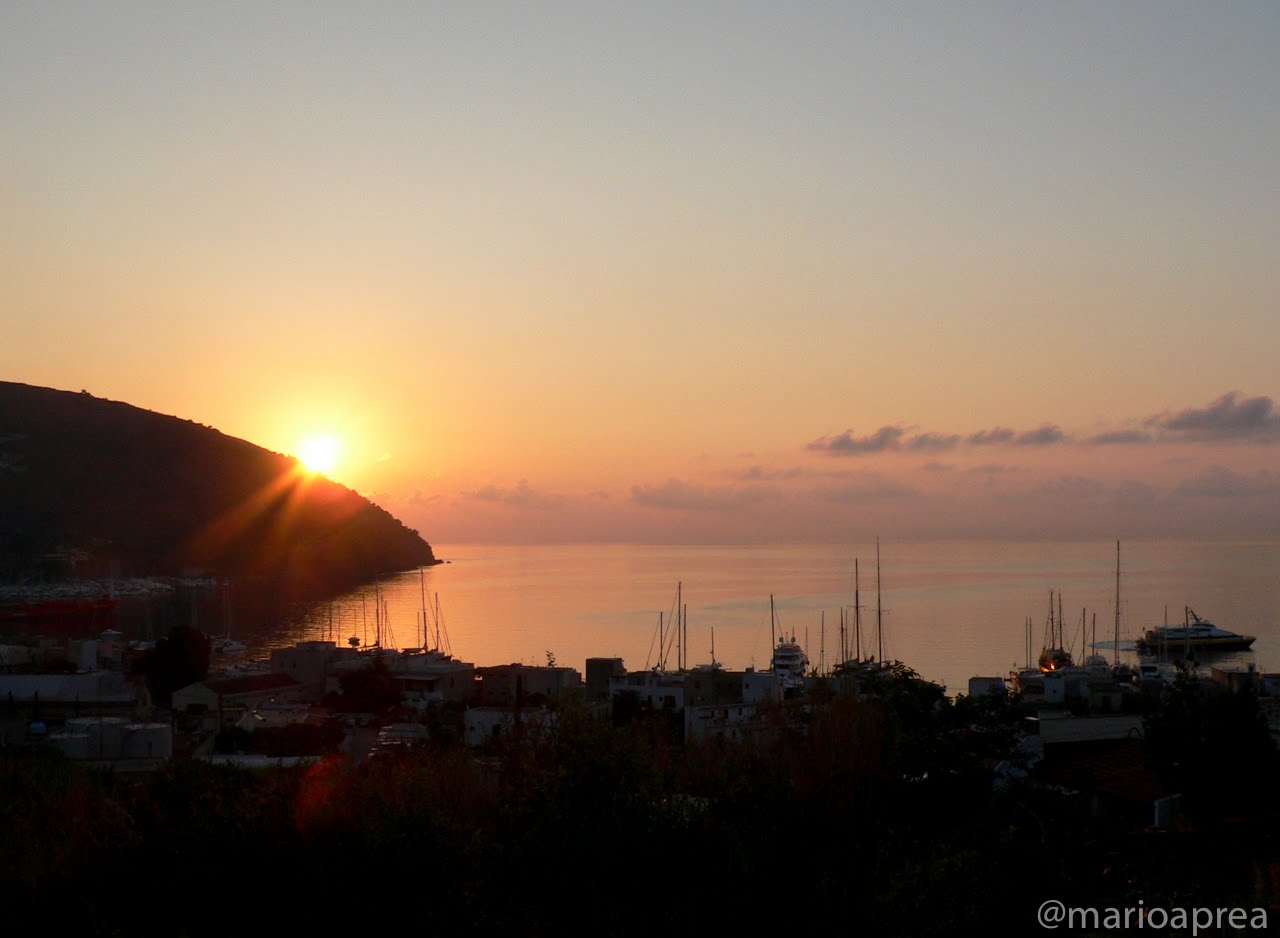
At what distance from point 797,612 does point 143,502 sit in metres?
64.8

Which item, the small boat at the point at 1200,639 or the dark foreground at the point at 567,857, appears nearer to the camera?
the dark foreground at the point at 567,857

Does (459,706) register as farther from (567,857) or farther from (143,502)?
(143,502)

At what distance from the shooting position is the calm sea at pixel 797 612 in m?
61.4

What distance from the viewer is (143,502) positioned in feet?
371

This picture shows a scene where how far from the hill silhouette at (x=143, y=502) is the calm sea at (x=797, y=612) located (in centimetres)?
1294

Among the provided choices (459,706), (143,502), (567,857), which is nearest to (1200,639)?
(459,706)

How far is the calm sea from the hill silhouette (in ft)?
42.4

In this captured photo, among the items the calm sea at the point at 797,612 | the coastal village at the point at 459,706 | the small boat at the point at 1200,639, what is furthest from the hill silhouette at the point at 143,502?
the small boat at the point at 1200,639

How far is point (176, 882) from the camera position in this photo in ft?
27.0

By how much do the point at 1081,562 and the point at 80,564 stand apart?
139 meters

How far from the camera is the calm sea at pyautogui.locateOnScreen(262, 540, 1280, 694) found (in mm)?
61438

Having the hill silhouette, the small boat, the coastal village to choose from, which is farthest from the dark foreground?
the hill silhouette

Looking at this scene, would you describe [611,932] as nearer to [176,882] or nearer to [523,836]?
A: [523,836]

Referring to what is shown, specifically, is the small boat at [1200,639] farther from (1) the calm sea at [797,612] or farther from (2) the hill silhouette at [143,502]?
(2) the hill silhouette at [143,502]
